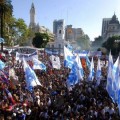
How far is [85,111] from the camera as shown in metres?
17.3

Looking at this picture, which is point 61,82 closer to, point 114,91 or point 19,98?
point 19,98

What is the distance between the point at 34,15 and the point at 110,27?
4153 cm

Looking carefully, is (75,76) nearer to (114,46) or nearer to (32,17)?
(114,46)

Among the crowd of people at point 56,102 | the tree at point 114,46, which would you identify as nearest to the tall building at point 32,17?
the tree at point 114,46

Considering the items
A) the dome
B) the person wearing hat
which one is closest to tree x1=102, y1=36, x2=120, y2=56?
the dome

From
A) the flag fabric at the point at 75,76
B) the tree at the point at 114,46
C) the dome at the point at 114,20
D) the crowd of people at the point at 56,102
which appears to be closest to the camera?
the crowd of people at the point at 56,102

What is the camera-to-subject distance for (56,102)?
61.1 feet

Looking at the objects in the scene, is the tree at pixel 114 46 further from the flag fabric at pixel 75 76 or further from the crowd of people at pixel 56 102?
the flag fabric at pixel 75 76

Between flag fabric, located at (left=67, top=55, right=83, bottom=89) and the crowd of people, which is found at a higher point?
flag fabric, located at (left=67, top=55, right=83, bottom=89)

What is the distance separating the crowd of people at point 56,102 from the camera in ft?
54.8

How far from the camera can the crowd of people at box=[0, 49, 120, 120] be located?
16.7 metres

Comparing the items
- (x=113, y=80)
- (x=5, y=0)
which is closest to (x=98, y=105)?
(x=113, y=80)

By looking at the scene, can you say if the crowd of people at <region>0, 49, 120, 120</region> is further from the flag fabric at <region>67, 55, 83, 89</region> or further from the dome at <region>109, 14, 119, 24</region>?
the dome at <region>109, 14, 119, 24</region>

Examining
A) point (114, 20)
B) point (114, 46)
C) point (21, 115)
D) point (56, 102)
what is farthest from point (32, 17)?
point (21, 115)
